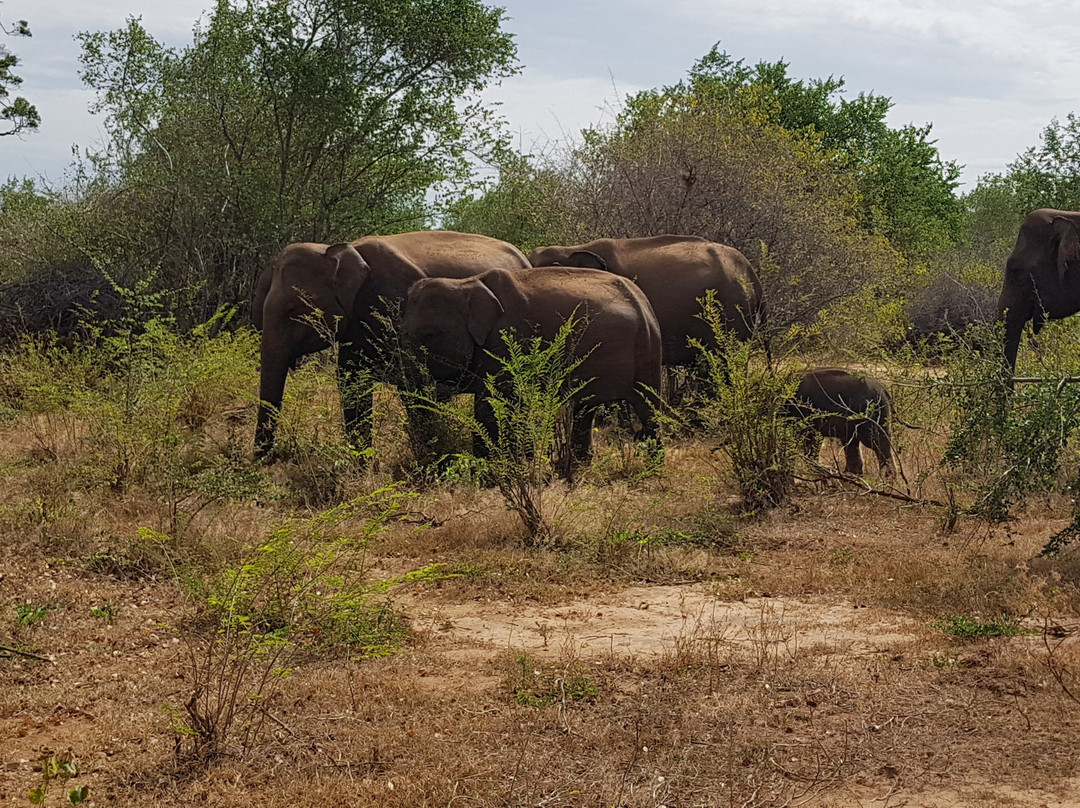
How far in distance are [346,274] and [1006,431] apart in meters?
6.76

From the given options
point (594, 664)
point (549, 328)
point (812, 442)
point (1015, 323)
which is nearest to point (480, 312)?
point (549, 328)

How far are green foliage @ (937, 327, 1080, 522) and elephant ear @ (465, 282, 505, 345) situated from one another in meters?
4.39

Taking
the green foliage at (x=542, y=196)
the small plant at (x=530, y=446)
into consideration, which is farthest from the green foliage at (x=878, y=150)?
the small plant at (x=530, y=446)

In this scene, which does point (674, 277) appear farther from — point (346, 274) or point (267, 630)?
point (267, 630)

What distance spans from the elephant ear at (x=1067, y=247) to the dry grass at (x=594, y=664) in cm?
449

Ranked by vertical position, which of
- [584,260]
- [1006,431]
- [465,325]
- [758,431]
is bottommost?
[758,431]

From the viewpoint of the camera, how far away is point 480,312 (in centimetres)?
1078

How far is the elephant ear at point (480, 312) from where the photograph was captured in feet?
35.3

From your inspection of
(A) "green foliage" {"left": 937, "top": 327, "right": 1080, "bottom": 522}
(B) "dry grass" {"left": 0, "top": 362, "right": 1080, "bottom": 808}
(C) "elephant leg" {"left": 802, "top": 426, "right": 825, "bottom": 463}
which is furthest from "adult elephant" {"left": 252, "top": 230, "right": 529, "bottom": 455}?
(A) "green foliage" {"left": 937, "top": 327, "right": 1080, "bottom": 522}

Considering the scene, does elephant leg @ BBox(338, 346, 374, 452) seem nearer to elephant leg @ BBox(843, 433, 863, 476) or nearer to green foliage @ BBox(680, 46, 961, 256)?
elephant leg @ BBox(843, 433, 863, 476)

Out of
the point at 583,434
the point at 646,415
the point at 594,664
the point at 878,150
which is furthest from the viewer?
the point at 878,150

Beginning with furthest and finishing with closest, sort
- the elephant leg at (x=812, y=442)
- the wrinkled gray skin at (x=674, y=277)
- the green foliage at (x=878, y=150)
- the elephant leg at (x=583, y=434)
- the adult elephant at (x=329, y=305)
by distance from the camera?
the green foliage at (x=878, y=150)
the wrinkled gray skin at (x=674, y=277)
the elephant leg at (x=583, y=434)
the adult elephant at (x=329, y=305)
the elephant leg at (x=812, y=442)

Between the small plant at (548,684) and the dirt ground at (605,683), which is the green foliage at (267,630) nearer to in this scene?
the dirt ground at (605,683)

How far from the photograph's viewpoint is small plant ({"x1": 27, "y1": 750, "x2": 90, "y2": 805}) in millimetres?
3780
